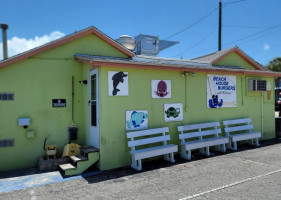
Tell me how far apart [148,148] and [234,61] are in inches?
282

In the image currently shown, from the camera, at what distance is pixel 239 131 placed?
9.23 metres

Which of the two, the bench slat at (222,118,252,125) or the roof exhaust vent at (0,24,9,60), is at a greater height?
the roof exhaust vent at (0,24,9,60)

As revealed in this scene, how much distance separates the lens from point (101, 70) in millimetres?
6332

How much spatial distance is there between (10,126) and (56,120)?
1253 mm

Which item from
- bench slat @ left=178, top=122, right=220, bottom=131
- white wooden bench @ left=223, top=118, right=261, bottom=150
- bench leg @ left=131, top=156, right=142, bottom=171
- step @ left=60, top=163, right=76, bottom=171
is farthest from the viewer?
Answer: white wooden bench @ left=223, top=118, right=261, bottom=150

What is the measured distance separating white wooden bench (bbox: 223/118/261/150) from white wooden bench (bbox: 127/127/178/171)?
2.70m

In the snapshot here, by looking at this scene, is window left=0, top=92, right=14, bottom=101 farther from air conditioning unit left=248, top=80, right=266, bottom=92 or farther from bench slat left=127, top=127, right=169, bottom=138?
air conditioning unit left=248, top=80, right=266, bottom=92

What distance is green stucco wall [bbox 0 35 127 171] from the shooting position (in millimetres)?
6586

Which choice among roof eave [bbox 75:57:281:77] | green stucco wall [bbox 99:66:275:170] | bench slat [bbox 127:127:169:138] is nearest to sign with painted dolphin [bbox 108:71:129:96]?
green stucco wall [bbox 99:66:275:170]

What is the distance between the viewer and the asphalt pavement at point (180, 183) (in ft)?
14.9

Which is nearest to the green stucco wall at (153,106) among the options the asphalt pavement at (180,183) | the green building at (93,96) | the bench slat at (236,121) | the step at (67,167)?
the green building at (93,96)

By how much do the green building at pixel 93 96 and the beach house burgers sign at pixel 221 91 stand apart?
45 mm

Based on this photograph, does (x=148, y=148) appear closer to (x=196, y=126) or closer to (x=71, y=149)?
(x=196, y=126)

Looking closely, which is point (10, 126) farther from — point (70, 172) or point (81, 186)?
point (81, 186)
